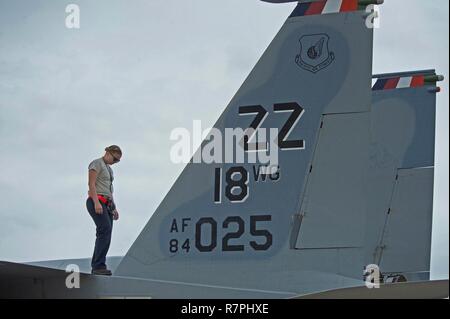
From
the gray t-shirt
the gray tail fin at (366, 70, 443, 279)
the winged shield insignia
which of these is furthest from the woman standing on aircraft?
the gray tail fin at (366, 70, 443, 279)

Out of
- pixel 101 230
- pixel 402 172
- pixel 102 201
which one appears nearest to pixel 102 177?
pixel 102 201

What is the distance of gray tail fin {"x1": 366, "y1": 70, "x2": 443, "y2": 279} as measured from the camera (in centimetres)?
1249

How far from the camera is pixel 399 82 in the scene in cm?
1355

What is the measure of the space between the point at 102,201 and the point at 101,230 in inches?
11.0

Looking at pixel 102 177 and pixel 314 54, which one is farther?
pixel 102 177

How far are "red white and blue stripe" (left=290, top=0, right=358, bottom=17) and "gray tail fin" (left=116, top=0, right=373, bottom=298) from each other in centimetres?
1

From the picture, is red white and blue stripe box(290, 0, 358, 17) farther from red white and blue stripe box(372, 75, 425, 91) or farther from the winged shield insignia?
red white and blue stripe box(372, 75, 425, 91)

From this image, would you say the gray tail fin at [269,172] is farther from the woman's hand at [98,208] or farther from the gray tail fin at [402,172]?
the gray tail fin at [402,172]

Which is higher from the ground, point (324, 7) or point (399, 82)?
point (399, 82)

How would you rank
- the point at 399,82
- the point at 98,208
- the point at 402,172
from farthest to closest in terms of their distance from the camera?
1. the point at 399,82
2. the point at 402,172
3. the point at 98,208

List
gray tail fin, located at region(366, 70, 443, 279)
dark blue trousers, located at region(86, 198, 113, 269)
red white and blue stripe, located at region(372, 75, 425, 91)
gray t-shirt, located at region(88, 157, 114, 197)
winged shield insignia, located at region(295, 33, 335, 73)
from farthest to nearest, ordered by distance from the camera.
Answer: red white and blue stripe, located at region(372, 75, 425, 91)
gray tail fin, located at region(366, 70, 443, 279)
gray t-shirt, located at region(88, 157, 114, 197)
dark blue trousers, located at region(86, 198, 113, 269)
winged shield insignia, located at region(295, 33, 335, 73)

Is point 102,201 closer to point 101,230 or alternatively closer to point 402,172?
point 101,230

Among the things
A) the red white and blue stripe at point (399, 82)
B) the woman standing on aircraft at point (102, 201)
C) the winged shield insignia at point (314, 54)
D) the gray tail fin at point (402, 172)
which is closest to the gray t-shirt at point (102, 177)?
Answer: the woman standing on aircraft at point (102, 201)

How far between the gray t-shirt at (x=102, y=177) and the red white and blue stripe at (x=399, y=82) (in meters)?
6.46
